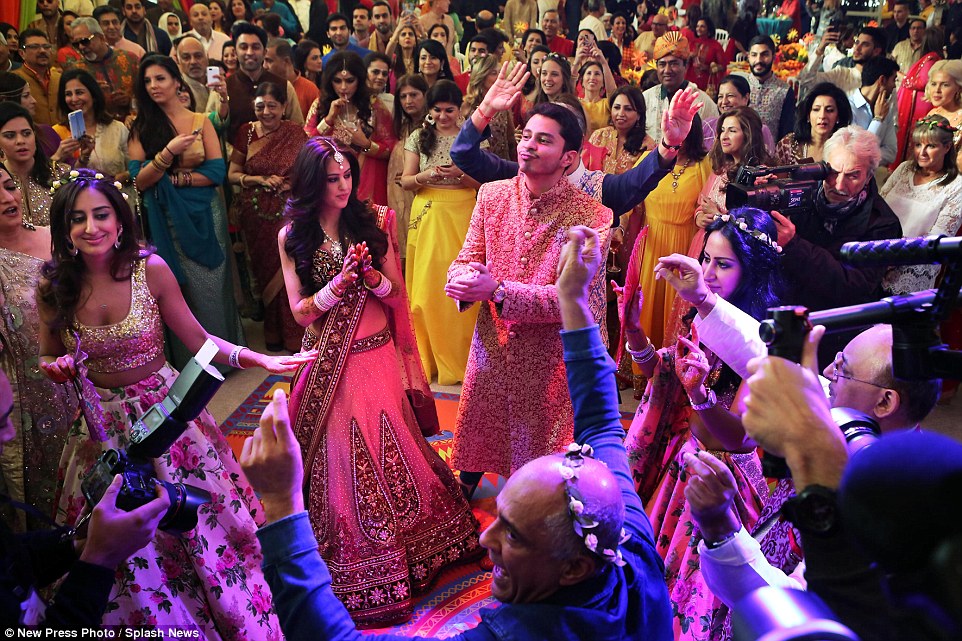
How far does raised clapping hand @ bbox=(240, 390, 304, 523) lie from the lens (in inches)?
49.1

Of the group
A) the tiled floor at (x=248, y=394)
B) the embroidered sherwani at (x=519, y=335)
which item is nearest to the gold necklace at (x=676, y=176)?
the tiled floor at (x=248, y=394)

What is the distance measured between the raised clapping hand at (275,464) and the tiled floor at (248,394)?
323 cm

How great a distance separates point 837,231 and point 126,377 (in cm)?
304

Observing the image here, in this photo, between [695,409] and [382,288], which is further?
[382,288]

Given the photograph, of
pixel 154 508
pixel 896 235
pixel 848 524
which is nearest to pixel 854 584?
pixel 848 524

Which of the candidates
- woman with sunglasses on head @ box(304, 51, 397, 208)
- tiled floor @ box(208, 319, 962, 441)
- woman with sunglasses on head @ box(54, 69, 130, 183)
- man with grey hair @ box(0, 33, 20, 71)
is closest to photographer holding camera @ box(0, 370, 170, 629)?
tiled floor @ box(208, 319, 962, 441)

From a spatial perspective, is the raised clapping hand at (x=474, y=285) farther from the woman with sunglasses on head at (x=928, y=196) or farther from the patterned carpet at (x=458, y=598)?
the woman with sunglasses on head at (x=928, y=196)

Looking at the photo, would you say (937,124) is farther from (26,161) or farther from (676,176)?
(26,161)

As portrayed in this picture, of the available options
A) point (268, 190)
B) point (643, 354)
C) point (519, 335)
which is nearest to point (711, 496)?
point (643, 354)

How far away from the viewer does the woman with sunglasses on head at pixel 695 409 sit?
2270 millimetres

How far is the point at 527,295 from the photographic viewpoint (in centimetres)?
282

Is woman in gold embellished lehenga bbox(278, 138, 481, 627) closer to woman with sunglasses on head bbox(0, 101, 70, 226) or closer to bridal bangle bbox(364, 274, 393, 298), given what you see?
bridal bangle bbox(364, 274, 393, 298)

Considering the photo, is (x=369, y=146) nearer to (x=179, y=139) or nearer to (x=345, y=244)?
(x=179, y=139)

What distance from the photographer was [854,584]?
3.34 ft
